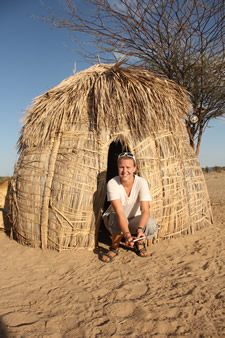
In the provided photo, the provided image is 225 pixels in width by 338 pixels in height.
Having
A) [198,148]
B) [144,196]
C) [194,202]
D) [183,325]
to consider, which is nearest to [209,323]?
[183,325]

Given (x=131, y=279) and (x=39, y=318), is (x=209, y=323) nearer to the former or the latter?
(x=131, y=279)

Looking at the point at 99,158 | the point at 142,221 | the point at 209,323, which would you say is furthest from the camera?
the point at 99,158

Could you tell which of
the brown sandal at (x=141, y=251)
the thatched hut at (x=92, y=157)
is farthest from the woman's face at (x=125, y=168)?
the brown sandal at (x=141, y=251)

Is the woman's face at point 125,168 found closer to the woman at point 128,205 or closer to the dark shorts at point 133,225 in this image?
the woman at point 128,205

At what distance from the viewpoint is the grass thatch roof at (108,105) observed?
366 cm

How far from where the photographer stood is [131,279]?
8.77 feet

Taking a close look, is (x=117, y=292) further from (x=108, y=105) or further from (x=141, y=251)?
(x=108, y=105)

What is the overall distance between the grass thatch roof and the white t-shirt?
0.83 meters

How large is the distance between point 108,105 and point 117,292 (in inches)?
97.2

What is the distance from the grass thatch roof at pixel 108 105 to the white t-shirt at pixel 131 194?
83 cm

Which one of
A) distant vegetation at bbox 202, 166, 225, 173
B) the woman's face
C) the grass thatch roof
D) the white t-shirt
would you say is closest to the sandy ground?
the white t-shirt

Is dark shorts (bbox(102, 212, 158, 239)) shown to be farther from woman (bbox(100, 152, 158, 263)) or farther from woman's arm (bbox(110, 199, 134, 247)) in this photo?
woman's arm (bbox(110, 199, 134, 247))

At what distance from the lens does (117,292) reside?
242 centimetres

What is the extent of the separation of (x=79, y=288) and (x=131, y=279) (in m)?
0.56
